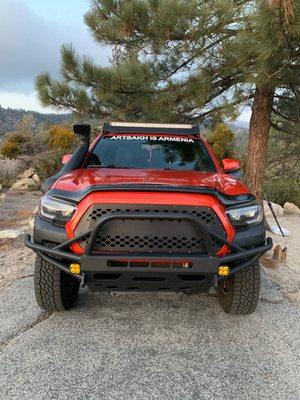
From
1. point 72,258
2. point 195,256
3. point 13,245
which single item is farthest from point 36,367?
point 13,245

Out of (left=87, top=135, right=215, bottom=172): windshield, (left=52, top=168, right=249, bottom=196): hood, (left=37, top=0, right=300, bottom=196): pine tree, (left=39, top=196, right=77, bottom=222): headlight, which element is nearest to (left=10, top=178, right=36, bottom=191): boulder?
(left=37, top=0, right=300, bottom=196): pine tree

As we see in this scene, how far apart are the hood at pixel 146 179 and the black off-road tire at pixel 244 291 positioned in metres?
0.71

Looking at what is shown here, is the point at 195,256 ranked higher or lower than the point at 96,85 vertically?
lower

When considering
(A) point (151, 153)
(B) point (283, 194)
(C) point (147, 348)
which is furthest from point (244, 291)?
(B) point (283, 194)

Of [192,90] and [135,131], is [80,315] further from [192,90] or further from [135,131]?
[192,90]

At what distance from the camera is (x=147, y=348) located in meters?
3.43

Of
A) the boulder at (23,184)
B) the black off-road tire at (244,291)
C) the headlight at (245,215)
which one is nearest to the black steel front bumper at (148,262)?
the headlight at (245,215)

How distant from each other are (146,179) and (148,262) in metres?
0.79

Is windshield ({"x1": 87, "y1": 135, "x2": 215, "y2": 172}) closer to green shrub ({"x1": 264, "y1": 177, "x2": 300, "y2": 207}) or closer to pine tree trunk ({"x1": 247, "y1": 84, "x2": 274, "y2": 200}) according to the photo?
pine tree trunk ({"x1": 247, "y1": 84, "x2": 274, "y2": 200})

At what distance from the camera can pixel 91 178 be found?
3.83 meters

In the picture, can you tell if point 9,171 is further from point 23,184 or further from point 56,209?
point 56,209

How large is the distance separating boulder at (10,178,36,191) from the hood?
12.3 meters

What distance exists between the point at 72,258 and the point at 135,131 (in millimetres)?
2316

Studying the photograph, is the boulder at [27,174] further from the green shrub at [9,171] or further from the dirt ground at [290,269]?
the dirt ground at [290,269]
